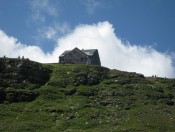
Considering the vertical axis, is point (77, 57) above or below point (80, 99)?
above

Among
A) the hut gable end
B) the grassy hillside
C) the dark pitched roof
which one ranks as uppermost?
the dark pitched roof

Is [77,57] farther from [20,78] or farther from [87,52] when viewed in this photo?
[20,78]

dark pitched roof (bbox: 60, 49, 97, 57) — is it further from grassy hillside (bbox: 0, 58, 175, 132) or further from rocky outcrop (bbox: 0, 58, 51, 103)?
rocky outcrop (bbox: 0, 58, 51, 103)

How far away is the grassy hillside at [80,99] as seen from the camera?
81.9 metres

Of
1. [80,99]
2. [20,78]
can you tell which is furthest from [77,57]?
[80,99]

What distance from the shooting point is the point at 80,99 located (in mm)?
101062

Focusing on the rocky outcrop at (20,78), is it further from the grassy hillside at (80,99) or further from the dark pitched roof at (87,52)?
the dark pitched roof at (87,52)

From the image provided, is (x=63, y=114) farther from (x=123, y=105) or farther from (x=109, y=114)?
(x=123, y=105)

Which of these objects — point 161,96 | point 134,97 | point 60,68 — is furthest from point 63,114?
point 60,68

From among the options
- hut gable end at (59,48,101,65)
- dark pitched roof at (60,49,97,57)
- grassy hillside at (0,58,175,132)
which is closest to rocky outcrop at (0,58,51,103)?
grassy hillside at (0,58,175,132)

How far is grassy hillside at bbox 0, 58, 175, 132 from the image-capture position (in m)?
81.9

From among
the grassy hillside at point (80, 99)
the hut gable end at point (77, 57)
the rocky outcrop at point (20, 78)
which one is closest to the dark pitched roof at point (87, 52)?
the hut gable end at point (77, 57)

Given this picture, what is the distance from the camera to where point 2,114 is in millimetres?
86500

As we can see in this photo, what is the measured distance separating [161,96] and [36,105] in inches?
1380
